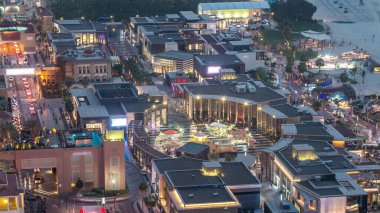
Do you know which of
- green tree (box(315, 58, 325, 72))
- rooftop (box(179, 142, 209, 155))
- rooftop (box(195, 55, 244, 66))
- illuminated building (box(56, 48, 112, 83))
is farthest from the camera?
green tree (box(315, 58, 325, 72))

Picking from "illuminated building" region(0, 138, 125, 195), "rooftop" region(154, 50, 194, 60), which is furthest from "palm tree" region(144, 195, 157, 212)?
"rooftop" region(154, 50, 194, 60)

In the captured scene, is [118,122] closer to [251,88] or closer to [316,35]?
[251,88]

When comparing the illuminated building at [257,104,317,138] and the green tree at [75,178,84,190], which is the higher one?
the illuminated building at [257,104,317,138]

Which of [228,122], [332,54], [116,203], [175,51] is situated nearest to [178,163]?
[116,203]

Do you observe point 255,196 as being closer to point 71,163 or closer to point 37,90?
point 71,163

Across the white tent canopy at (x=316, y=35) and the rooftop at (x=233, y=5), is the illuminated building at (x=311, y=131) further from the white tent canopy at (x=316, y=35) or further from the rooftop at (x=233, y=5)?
the rooftop at (x=233, y=5)

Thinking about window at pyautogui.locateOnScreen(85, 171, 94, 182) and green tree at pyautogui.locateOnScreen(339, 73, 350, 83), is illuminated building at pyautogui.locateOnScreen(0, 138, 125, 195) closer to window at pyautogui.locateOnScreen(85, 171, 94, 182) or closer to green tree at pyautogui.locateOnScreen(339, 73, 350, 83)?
window at pyautogui.locateOnScreen(85, 171, 94, 182)

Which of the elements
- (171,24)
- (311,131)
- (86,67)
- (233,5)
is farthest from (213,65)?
(233,5)

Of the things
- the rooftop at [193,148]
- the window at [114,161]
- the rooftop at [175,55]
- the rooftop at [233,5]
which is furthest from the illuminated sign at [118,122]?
the rooftop at [233,5]

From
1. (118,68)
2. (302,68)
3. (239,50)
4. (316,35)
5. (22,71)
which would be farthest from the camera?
(316,35)
